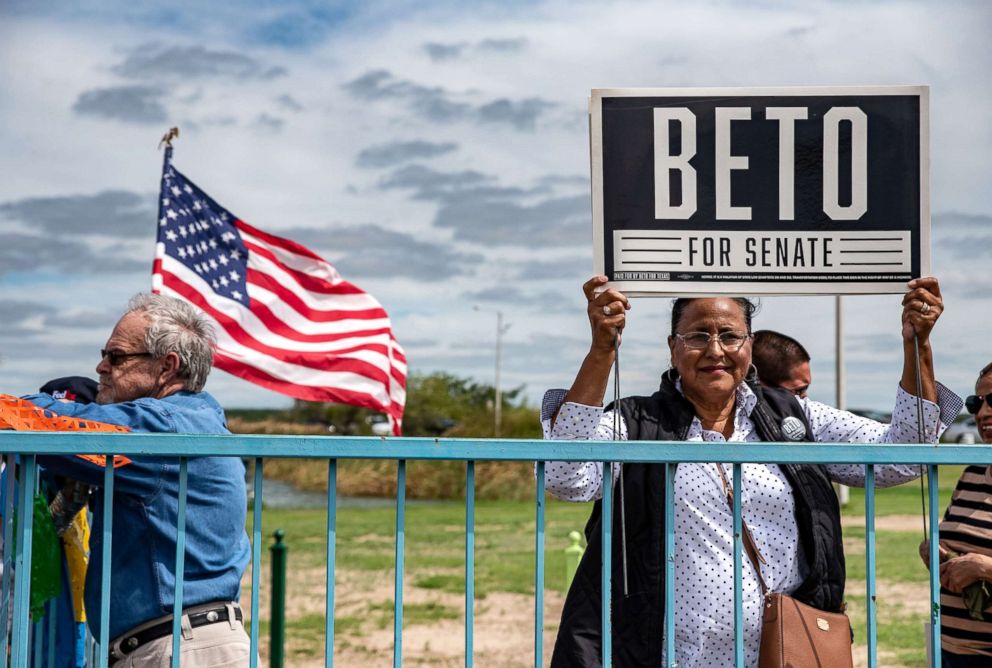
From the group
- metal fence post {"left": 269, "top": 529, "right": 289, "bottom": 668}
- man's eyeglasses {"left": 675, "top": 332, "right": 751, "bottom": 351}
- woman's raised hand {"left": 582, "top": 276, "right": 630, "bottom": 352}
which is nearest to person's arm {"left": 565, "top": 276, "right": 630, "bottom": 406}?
woman's raised hand {"left": 582, "top": 276, "right": 630, "bottom": 352}

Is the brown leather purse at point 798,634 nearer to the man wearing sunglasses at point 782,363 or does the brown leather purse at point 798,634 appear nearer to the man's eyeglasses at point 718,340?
the man's eyeglasses at point 718,340

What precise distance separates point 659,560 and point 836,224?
1.09 meters

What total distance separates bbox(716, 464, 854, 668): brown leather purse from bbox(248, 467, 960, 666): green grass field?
6.28 m

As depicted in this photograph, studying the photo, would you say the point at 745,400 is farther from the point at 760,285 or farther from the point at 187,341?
the point at 187,341

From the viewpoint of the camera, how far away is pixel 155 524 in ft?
11.1

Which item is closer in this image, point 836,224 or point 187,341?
point 836,224

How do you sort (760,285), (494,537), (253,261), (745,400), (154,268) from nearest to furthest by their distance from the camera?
1. (760,285)
2. (745,400)
3. (154,268)
4. (253,261)
5. (494,537)

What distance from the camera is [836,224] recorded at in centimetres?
344

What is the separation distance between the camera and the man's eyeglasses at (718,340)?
11.6ft

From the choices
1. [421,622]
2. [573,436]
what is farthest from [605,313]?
[421,622]

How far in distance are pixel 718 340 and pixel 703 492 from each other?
0.48 m

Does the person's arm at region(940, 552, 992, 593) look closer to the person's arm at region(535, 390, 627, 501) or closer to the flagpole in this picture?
the person's arm at region(535, 390, 627, 501)

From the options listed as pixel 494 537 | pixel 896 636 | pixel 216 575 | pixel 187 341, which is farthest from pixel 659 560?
pixel 494 537

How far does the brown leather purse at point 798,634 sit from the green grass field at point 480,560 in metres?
6.28
